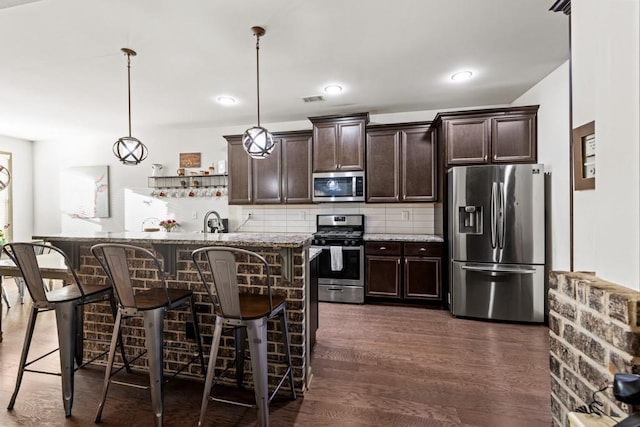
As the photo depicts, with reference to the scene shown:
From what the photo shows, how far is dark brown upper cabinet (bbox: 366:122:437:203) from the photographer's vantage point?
12.6 feet

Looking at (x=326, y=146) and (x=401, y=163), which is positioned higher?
(x=326, y=146)

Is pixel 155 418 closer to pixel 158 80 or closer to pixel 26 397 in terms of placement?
pixel 26 397

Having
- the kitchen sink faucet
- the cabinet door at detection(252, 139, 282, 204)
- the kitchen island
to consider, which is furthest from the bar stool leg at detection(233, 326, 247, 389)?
the kitchen sink faucet

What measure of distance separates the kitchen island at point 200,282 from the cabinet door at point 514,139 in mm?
2650

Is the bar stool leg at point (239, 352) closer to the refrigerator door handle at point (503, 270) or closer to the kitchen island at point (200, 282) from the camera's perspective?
the kitchen island at point (200, 282)

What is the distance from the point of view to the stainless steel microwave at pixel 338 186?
13.2 ft

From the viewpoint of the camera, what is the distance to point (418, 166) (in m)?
3.88

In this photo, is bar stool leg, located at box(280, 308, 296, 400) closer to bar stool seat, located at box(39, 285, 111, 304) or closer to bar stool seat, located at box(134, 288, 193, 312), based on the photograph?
bar stool seat, located at box(134, 288, 193, 312)

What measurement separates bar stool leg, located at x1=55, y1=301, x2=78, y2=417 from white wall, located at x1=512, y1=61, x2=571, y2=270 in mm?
3942

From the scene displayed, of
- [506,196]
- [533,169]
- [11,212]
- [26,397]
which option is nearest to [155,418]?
[26,397]

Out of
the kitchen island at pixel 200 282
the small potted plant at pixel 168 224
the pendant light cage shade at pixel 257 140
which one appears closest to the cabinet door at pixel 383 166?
the pendant light cage shade at pixel 257 140

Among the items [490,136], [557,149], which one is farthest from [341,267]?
[557,149]

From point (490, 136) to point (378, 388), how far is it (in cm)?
290

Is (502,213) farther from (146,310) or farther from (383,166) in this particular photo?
(146,310)
